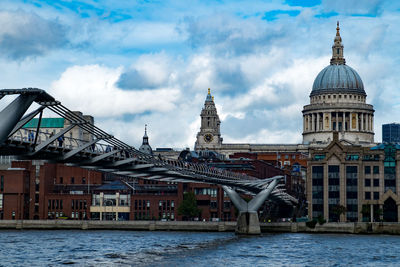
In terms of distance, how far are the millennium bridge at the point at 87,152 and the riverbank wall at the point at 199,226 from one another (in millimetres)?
5702

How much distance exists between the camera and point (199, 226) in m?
115

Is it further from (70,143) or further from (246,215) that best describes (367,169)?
(70,143)

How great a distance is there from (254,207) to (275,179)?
9.65 meters

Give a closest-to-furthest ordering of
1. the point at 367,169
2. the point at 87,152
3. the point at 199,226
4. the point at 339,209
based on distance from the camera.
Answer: the point at 87,152
the point at 199,226
the point at 339,209
the point at 367,169

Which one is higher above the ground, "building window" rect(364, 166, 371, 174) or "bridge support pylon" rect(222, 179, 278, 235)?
"building window" rect(364, 166, 371, 174)

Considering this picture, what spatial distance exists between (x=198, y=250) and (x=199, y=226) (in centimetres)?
3955

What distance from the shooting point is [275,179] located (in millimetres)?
111500

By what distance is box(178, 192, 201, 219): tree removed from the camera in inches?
5108

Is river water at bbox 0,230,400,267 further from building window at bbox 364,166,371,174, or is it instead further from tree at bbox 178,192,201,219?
tree at bbox 178,192,201,219

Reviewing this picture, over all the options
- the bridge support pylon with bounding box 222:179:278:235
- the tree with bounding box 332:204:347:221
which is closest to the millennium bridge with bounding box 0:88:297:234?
the bridge support pylon with bounding box 222:179:278:235

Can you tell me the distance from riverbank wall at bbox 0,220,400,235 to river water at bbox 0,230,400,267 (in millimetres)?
5920

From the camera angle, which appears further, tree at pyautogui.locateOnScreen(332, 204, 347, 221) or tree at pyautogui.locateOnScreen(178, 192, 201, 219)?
tree at pyautogui.locateOnScreen(178, 192, 201, 219)

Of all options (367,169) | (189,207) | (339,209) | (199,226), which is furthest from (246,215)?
(367,169)

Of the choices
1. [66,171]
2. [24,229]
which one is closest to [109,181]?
[66,171]
